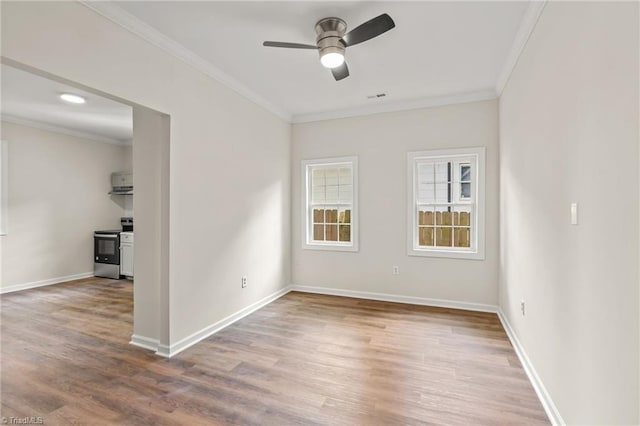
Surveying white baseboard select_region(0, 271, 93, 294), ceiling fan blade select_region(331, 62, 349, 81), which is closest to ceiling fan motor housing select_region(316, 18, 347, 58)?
ceiling fan blade select_region(331, 62, 349, 81)

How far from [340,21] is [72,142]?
19.2 ft

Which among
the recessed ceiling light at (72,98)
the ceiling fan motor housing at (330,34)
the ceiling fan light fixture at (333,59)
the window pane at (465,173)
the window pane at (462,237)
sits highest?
the recessed ceiling light at (72,98)

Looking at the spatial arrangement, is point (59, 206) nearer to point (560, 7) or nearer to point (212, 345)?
point (212, 345)

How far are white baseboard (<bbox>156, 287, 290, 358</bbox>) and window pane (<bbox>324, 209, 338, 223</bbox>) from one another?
4.81 ft

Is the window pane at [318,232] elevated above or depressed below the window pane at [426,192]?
below

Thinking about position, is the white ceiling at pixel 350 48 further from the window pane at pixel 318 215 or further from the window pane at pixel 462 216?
the window pane at pixel 318 215

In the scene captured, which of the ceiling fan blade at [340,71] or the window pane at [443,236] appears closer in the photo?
the ceiling fan blade at [340,71]

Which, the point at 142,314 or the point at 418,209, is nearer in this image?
the point at 142,314

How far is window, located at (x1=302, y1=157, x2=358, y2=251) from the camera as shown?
14.9 feet

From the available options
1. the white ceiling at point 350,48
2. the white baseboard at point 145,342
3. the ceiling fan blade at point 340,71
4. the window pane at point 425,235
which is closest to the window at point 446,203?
the window pane at point 425,235

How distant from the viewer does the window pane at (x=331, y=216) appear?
15.6 feet

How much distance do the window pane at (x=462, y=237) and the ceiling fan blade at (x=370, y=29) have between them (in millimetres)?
2884

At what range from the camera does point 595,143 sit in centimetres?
139

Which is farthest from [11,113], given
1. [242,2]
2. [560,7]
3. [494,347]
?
[494,347]
